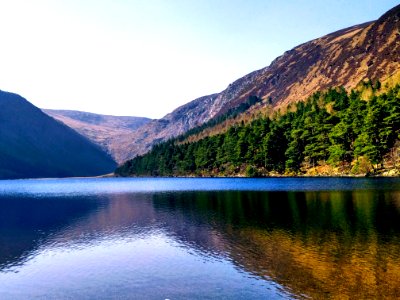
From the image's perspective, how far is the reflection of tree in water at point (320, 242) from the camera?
26.4 metres

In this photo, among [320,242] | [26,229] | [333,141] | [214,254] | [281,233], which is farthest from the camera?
[333,141]

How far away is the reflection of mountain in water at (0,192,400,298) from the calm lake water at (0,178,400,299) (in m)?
0.12

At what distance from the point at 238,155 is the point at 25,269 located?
167541mm

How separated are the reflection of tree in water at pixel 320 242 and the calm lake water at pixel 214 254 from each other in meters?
0.08

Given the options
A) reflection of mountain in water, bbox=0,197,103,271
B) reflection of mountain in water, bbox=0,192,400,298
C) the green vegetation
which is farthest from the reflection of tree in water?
the green vegetation

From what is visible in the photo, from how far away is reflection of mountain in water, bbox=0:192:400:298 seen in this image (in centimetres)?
2798

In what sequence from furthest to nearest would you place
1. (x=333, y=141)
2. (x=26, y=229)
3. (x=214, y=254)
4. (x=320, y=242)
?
(x=333, y=141)
(x=26, y=229)
(x=320, y=242)
(x=214, y=254)

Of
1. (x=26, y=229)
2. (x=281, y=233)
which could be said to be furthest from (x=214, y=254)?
(x=26, y=229)

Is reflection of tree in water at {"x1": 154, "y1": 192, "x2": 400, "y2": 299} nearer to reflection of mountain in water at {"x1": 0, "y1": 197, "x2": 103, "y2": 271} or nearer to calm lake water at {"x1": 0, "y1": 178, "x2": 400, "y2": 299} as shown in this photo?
calm lake water at {"x1": 0, "y1": 178, "x2": 400, "y2": 299}

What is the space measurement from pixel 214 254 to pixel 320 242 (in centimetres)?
1132

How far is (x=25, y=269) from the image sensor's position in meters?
35.4

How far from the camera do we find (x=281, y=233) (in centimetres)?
4462

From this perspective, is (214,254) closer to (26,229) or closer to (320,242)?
(320,242)

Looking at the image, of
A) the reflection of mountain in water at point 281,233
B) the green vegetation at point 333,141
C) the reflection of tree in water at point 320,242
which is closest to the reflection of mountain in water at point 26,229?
the reflection of mountain in water at point 281,233
